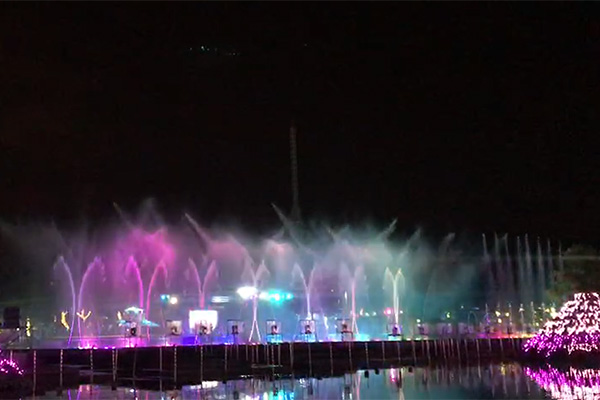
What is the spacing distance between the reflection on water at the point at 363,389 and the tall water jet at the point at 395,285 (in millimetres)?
28056

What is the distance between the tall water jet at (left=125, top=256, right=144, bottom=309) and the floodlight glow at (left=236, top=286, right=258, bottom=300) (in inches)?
326

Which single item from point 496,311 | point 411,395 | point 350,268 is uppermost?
point 350,268

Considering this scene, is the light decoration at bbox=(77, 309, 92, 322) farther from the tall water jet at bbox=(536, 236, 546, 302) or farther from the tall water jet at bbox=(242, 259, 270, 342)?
the tall water jet at bbox=(536, 236, 546, 302)

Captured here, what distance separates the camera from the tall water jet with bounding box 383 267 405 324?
55.9 metres

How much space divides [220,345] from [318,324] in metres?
15.9

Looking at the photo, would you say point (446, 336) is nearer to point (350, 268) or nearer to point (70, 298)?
point (350, 268)

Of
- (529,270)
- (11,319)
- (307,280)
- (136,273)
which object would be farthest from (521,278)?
(11,319)

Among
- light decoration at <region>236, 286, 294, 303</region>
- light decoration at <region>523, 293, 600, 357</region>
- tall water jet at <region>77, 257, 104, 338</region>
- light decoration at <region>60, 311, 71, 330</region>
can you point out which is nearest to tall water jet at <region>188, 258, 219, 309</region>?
light decoration at <region>236, 286, 294, 303</region>

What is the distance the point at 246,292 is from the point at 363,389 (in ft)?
Answer: 113

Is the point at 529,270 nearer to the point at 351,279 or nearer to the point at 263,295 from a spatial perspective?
the point at 351,279

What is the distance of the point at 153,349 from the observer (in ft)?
96.4

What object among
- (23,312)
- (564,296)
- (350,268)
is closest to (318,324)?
(350,268)

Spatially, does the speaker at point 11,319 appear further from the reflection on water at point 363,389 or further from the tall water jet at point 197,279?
the tall water jet at point 197,279

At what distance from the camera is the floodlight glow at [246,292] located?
56.1 meters
